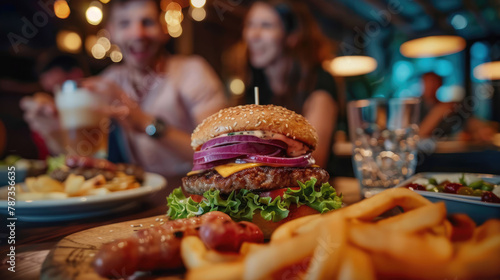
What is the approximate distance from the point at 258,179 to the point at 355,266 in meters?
0.96

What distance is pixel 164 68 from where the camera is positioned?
5.37 metres

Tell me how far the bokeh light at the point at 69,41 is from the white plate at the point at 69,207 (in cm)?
697

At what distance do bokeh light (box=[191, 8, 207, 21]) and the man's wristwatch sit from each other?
5297mm

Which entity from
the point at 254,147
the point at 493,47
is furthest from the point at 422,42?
the point at 493,47

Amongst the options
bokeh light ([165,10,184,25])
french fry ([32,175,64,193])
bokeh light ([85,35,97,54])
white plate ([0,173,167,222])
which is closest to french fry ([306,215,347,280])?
white plate ([0,173,167,222])

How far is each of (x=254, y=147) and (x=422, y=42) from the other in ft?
22.1

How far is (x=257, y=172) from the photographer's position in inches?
65.9

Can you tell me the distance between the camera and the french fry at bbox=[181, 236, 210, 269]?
2.95 ft

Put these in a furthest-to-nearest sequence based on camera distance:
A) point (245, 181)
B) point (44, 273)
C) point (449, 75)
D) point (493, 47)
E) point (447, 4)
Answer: point (449, 75)
point (493, 47)
point (447, 4)
point (245, 181)
point (44, 273)

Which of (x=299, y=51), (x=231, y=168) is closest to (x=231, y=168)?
(x=231, y=168)

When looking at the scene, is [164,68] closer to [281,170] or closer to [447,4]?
[281,170]

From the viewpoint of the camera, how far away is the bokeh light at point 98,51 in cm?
835

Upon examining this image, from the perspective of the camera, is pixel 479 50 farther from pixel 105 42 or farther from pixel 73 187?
pixel 73 187

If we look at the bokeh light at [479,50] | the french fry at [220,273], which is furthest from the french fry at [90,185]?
the bokeh light at [479,50]
